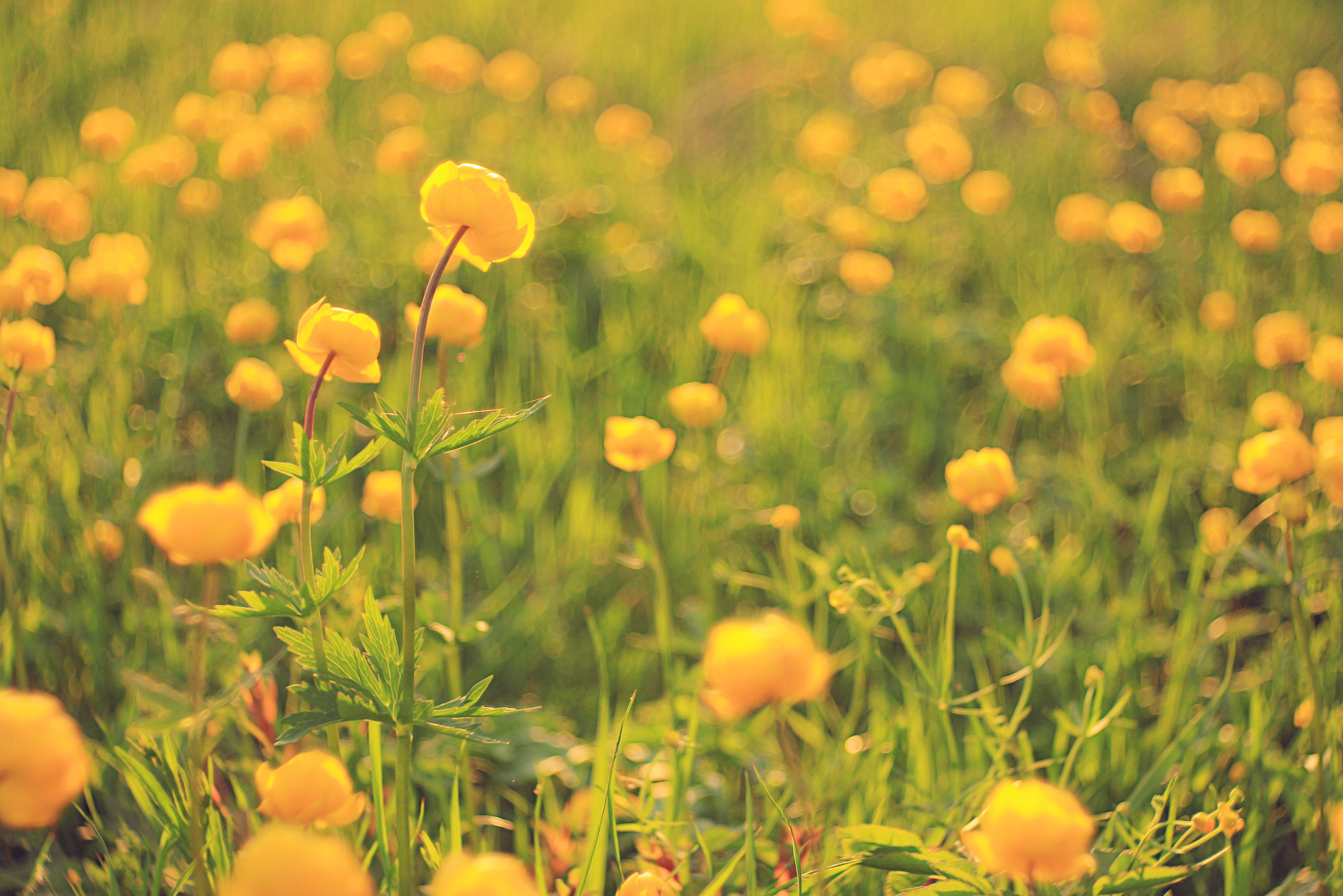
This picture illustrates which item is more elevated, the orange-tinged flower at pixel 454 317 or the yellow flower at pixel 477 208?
the yellow flower at pixel 477 208

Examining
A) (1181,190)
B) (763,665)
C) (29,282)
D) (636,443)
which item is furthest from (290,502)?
(1181,190)

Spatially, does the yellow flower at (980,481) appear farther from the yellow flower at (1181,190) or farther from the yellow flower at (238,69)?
the yellow flower at (238,69)

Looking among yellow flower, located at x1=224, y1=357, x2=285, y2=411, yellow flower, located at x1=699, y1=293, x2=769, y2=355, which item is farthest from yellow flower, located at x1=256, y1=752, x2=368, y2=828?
yellow flower, located at x1=699, y1=293, x2=769, y2=355

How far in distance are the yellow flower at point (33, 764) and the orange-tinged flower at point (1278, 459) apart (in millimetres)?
1219

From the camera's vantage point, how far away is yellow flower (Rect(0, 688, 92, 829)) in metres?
0.49

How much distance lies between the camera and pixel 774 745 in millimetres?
1195

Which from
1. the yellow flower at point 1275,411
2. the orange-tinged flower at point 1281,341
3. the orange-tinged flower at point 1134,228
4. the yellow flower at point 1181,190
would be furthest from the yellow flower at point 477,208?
the yellow flower at point 1181,190

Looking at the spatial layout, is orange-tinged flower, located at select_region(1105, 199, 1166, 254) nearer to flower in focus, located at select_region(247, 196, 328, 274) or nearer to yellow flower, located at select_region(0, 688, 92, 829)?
flower in focus, located at select_region(247, 196, 328, 274)

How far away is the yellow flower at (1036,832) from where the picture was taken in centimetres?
56

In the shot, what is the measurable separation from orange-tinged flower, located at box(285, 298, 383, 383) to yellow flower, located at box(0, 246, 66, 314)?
1.84ft

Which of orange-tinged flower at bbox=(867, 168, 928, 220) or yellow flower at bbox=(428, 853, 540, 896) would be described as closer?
yellow flower at bbox=(428, 853, 540, 896)

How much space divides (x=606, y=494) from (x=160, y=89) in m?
2.37

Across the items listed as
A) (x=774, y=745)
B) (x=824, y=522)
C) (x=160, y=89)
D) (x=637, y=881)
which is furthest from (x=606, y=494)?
(x=160, y=89)

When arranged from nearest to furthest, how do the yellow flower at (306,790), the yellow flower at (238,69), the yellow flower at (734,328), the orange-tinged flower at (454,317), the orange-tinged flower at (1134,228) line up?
1. the yellow flower at (306,790)
2. the orange-tinged flower at (454,317)
3. the yellow flower at (734,328)
4. the orange-tinged flower at (1134,228)
5. the yellow flower at (238,69)
